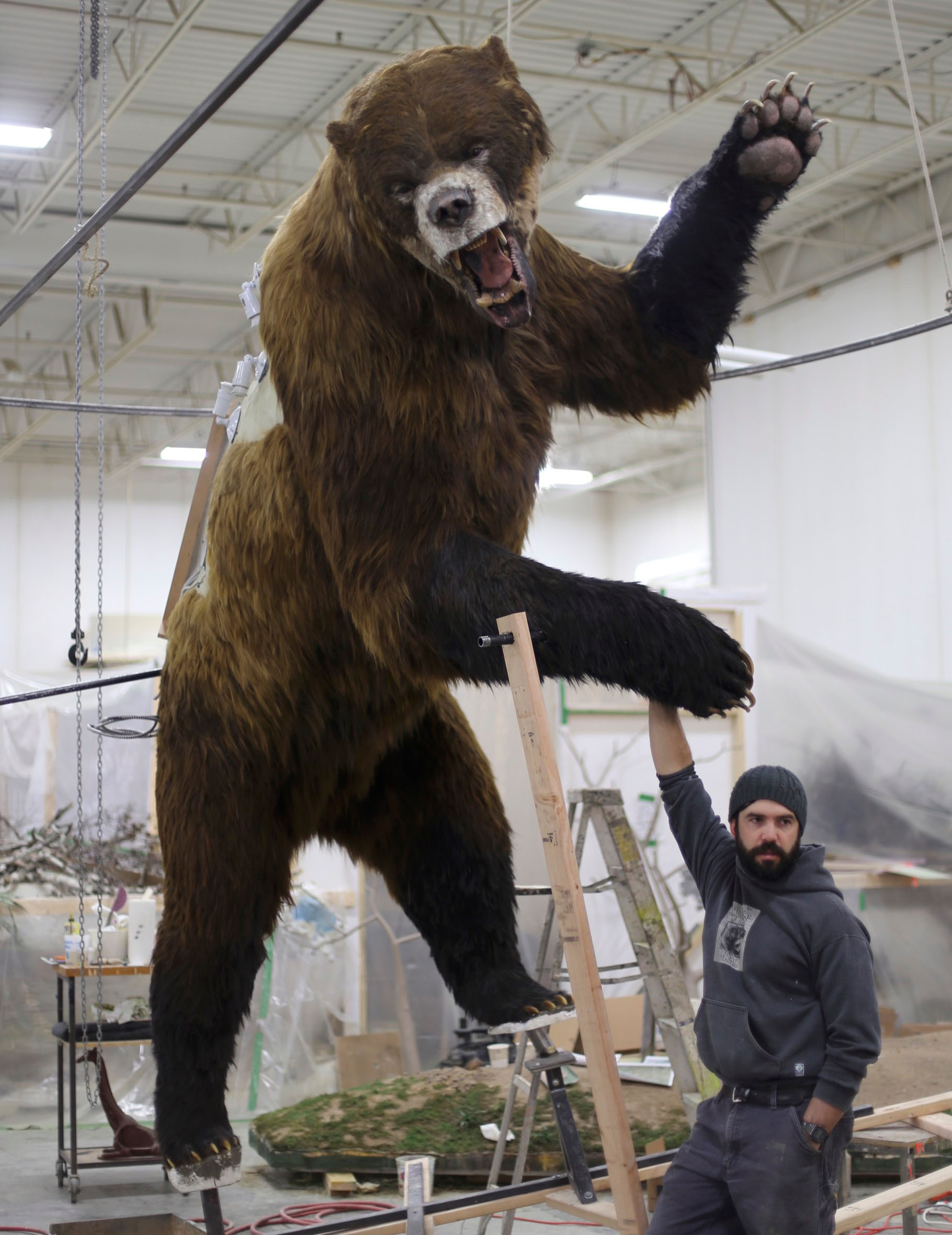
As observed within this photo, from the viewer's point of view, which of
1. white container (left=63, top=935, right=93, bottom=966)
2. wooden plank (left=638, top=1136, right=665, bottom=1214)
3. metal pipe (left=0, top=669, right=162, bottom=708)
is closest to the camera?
metal pipe (left=0, top=669, right=162, bottom=708)

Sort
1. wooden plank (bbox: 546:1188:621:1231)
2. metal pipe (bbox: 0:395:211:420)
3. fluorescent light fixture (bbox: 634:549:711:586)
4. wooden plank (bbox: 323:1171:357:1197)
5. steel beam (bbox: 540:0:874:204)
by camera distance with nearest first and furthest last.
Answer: wooden plank (bbox: 546:1188:621:1231) < metal pipe (bbox: 0:395:211:420) < wooden plank (bbox: 323:1171:357:1197) < steel beam (bbox: 540:0:874:204) < fluorescent light fixture (bbox: 634:549:711:586)

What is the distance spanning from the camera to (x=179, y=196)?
996 centimetres

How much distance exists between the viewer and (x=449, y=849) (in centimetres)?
275

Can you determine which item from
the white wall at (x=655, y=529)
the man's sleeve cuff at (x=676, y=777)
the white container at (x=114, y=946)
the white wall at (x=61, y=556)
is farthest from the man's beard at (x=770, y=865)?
the white wall at (x=655, y=529)

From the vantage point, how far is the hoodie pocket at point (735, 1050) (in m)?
2.21

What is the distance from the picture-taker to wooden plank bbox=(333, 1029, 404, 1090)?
6.04 meters

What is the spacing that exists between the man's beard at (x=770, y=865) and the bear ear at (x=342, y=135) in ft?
4.34

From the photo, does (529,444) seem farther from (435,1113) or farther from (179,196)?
(179,196)

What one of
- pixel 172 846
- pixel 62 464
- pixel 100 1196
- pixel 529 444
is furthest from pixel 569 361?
pixel 62 464

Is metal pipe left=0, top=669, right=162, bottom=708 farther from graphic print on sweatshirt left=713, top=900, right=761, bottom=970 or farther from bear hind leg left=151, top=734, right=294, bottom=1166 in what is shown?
graphic print on sweatshirt left=713, top=900, right=761, bottom=970

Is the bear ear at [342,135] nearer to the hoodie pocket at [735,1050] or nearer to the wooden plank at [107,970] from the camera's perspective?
the hoodie pocket at [735,1050]

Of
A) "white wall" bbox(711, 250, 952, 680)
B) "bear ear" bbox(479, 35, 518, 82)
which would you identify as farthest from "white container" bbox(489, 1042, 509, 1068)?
"white wall" bbox(711, 250, 952, 680)

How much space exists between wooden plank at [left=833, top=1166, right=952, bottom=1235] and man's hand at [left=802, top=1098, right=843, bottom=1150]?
0.30 m

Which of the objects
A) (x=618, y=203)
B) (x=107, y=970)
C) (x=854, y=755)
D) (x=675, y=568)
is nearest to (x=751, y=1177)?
(x=107, y=970)
